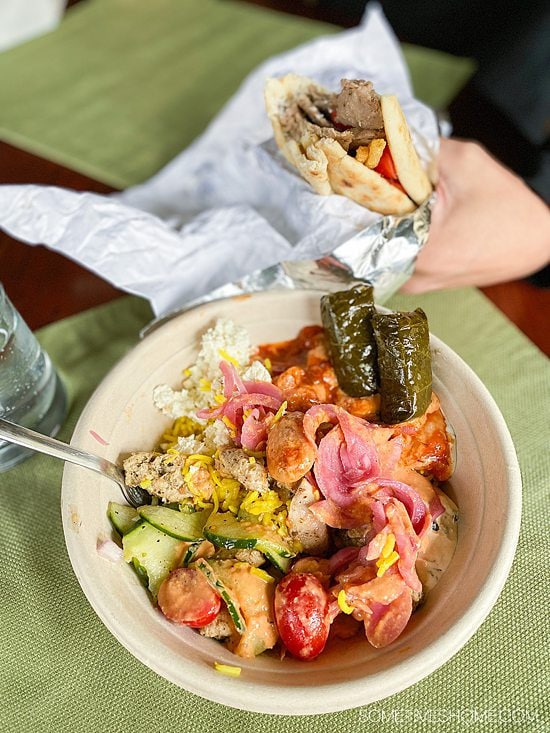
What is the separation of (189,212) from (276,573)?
1330 millimetres

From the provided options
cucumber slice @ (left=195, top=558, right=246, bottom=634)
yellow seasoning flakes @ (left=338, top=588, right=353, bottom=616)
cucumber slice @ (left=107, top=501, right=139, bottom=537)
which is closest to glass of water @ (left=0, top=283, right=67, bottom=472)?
cucumber slice @ (left=107, top=501, right=139, bottom=537)

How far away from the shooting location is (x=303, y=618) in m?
1.11

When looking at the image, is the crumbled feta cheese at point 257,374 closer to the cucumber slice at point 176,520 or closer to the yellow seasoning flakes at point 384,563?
the cucumber slice at point 176,520

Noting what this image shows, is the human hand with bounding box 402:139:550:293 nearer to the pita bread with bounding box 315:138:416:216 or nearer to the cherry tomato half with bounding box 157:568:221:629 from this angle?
the pita bread with bounding box 315:138:416:216

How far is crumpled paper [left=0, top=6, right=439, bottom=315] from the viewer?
158cm

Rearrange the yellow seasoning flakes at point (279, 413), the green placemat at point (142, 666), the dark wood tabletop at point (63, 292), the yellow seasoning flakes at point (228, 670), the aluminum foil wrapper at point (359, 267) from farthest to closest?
the dark wood tabletop at point (63, 292)
the aluminum foil wrapper at point (359, 267)
the yellow seasoning flakes at point (279, 413)
the green placemat at point (142, 666)
the yellow seasoning flakes at point (228, 670)

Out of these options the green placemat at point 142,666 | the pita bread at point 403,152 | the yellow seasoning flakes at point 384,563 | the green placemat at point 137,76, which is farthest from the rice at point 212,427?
the green placemat at point 137,76

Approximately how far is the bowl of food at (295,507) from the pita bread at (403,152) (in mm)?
310

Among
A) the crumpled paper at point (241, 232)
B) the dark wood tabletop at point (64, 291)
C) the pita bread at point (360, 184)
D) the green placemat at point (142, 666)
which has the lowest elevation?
the green placemat at point (142, 666)

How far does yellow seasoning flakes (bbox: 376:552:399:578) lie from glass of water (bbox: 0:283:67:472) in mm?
944

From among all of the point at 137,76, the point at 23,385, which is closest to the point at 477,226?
the point at 23,385

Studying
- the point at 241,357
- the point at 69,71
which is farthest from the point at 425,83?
the point at 241,357

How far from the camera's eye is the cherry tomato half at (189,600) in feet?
3.67

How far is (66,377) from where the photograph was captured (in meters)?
1.79
